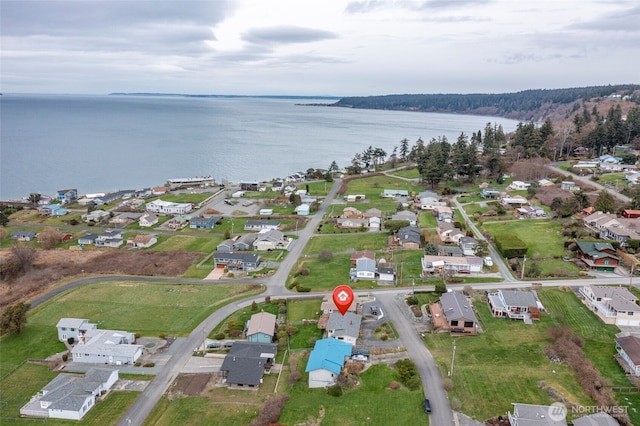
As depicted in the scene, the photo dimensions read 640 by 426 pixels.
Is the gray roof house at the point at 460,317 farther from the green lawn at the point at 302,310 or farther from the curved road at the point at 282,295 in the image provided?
the green lawn at the point at 302,310

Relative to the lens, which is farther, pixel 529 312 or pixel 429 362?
pixel 529 312

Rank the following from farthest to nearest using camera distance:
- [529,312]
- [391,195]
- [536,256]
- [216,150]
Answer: [216,150]
[391,195]
[536,256]
[529,312]

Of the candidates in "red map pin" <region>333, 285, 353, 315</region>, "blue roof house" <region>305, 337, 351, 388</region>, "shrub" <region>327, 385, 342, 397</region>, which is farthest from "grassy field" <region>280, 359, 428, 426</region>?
"red map pin" <region>333, 285, 353, 315</region>

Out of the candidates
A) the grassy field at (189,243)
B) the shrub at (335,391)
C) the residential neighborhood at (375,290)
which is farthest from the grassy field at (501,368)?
the grassy field at (189,243)

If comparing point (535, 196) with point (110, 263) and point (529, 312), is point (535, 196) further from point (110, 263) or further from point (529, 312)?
point (110, 263)

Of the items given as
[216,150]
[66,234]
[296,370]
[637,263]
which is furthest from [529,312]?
[216,150]

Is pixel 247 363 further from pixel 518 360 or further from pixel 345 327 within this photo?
pixel 518 360
